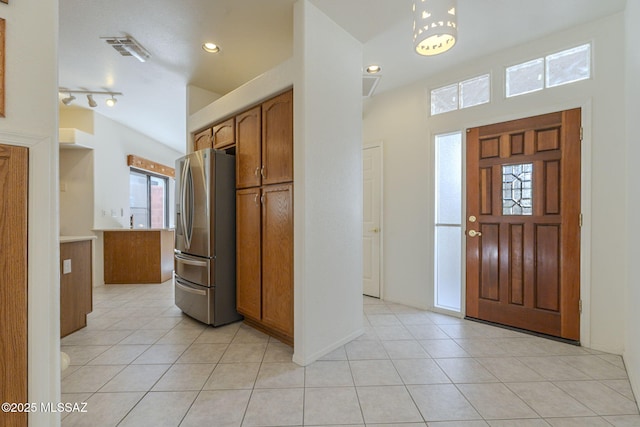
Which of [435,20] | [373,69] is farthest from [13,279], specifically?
[373,69]

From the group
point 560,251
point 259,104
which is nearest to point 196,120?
point 259,104

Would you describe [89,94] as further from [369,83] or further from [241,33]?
[369,83]

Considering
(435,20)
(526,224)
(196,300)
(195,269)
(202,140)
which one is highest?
(435,20)

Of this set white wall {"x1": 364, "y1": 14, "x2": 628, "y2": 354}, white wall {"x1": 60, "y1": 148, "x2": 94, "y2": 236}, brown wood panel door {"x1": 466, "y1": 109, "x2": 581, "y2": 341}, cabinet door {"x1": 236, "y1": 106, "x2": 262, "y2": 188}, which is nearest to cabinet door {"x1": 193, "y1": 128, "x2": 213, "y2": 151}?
cabinet door {"x1": 236, "y1": 106, "x2": 262, "y2": 188}

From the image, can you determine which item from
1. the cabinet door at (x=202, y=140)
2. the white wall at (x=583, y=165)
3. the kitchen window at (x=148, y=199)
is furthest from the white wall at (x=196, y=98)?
the kitchen window at (x=148, y=199)

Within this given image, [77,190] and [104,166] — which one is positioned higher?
[104,166]

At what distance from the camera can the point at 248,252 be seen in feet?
8.66

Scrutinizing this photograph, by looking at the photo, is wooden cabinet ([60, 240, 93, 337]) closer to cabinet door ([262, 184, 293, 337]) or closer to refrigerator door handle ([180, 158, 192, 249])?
refrigerator door handle ([180, 158, 192, 249])

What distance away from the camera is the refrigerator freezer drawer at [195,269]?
2660 millimetres

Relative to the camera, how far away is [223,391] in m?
1.72

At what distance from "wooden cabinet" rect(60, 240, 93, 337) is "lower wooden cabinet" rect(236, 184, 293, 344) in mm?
1560

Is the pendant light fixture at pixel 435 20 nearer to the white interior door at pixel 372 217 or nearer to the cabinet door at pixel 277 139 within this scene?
the cabinet door at pixel 277 139

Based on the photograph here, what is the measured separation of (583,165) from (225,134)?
333 centimetres

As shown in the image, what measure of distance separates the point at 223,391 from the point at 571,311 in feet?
9.41
